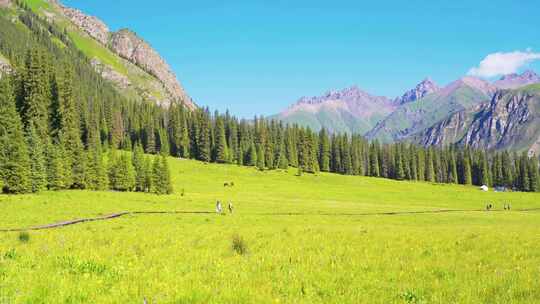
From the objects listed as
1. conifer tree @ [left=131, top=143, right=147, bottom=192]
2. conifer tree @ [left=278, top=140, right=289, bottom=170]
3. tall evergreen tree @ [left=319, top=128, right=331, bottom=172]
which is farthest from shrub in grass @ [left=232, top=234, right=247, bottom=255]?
tall evergreen tree @ [left=319, top=128, right=331, bottom=172]

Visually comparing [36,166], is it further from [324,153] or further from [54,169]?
[324,153]

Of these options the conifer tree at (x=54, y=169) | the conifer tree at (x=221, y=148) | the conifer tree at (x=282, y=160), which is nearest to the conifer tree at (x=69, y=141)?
the conifer tree at (x=54, y=169)

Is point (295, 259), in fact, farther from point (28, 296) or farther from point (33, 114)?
point (33, 114)

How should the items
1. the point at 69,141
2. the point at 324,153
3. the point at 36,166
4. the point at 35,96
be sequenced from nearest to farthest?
the point at 36,166 → the point at 69,141 → the point at 35,96 → the point at 324,153

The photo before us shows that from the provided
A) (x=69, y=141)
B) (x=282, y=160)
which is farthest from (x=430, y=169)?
(x=69, y=141)

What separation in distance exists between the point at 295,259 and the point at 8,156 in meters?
51.6

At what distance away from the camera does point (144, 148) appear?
15400 centimetres

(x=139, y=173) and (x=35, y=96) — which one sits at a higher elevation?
(x=35, y=96)

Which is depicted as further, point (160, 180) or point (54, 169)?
point (160, 180)

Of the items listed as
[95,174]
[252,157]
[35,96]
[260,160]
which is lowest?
[95,174]

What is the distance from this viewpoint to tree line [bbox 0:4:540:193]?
5928 centimetres

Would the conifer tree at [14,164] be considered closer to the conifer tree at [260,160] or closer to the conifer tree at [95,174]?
the conifer tree at [95,174]

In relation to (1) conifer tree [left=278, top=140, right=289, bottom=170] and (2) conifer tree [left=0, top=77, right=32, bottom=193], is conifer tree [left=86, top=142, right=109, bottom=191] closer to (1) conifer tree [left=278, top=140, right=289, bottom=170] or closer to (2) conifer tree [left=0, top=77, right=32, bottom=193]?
(2) conifer tree [left=0, top=77, right=32, bottom=193]

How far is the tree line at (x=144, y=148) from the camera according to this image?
59.3 meters
